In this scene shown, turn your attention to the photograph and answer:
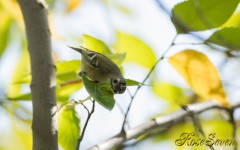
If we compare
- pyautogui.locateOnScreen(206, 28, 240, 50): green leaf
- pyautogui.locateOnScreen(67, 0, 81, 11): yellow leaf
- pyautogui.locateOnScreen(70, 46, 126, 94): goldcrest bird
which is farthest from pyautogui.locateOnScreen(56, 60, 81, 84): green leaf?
pyautogui.locateOnScreen(67, 0, 81, 11): yellow leaf

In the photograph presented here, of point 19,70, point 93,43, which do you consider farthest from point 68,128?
point 19,70

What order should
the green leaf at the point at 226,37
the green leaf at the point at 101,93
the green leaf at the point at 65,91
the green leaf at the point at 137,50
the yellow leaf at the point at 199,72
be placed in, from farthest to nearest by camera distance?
the green leaf at the point at 137,50 < the green leaf at the point at 65,91 < the yellow leaf at the point at 199,72 < the green leaf at the point at 226,37 < the green leaf at the point at 101,93

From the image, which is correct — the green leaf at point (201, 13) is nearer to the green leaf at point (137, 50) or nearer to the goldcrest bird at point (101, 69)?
the goldcrest bird at point (101, 69)

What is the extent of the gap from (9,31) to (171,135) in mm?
920

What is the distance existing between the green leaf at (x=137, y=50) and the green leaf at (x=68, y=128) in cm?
49

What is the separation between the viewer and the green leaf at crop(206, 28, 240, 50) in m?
1.30

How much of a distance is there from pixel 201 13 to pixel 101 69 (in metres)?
0.41

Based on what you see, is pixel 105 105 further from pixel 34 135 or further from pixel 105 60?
pixel 105 60

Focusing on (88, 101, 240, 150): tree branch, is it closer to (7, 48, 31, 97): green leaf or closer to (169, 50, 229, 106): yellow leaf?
(169, 50, 229, 106): yellow leaf

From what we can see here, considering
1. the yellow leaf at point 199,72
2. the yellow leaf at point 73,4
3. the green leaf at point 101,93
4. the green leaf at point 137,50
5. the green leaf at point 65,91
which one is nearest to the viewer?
the green leaf at point 101,93

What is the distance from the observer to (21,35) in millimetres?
2414

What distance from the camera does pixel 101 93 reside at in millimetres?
1178

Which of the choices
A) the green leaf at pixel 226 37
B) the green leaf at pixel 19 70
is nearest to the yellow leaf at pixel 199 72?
the green leaf at pixel 226 37

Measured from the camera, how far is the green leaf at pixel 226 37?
4.28 feet
